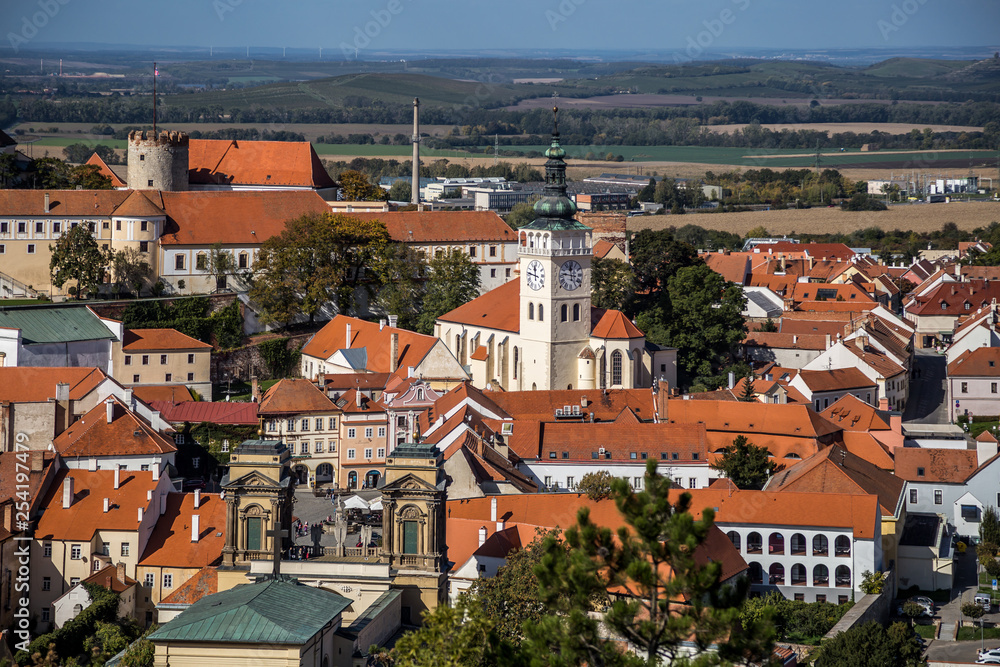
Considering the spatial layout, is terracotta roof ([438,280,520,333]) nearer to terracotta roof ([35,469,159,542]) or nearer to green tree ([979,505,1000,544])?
green tree ([979,505,1000,544])

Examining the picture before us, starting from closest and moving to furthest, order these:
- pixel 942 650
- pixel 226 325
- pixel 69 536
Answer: pixel 942 650 < pixel 69 536 < pixel 226 325

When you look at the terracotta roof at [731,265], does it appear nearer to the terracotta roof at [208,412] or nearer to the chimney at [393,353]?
the chimney at [393,353]

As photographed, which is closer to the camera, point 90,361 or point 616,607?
point 616,607

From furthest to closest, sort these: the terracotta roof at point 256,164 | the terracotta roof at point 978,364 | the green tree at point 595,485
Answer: the terracotta roof at point 256,164
the terracotta roof at point 978,364
the green tree at point 595,485

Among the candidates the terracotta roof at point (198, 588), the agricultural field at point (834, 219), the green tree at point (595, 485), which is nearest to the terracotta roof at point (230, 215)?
the green tree at point (595, 485)

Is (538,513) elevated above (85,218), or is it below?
below

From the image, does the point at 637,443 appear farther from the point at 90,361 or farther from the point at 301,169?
the point at 301,169

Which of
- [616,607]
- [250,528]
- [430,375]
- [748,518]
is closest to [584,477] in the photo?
[748,518]
